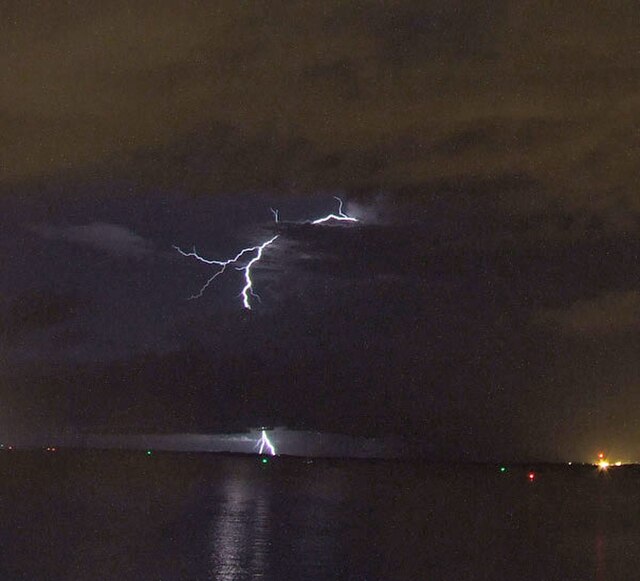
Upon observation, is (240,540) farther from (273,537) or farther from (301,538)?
(301,538)

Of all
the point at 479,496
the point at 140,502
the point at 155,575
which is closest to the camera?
the point at 155,575

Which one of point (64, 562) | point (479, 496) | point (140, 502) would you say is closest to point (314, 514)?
point (140, 502)

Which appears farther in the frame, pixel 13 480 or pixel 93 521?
pixel 13 480

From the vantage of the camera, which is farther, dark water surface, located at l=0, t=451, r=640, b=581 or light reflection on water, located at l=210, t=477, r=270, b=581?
dark water surface, located at l=0, t=451, r=640, b=581

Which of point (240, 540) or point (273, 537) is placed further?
point (273, 537)

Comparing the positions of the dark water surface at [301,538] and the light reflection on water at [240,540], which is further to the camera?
the dark water surface at [301,538]

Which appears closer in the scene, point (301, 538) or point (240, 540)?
point (240, 540)

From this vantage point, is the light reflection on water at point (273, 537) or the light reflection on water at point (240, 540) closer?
the light reflection on water at point (240, 540)

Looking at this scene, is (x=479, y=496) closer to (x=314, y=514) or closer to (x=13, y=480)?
(x=314, y=514)

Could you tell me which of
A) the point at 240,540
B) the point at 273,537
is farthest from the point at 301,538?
the point at 240,540

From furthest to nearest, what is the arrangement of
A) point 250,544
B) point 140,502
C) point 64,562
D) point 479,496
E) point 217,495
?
point 479,496, point 217,495, point 140,502, point 250,544, point 64,562
